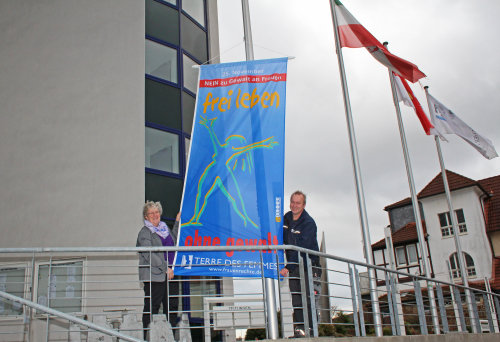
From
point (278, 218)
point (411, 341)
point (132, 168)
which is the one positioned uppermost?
point (132, 168)

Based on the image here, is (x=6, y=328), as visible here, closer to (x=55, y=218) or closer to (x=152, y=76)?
(x=55, y=218)

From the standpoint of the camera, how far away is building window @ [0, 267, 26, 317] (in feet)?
35.0

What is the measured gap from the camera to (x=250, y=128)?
820cm

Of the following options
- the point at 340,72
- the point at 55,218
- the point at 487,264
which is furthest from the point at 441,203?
the point at 55,218

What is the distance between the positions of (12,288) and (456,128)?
12.0 meters

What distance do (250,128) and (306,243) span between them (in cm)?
179

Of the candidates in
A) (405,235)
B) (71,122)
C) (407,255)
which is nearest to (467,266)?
(407,255)

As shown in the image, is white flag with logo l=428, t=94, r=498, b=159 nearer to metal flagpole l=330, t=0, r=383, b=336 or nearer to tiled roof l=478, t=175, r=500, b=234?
metal flagpole l=330, t=0, r=383, b=336

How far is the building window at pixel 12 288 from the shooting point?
35.0ft

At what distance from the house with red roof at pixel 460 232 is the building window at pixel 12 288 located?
890 inches

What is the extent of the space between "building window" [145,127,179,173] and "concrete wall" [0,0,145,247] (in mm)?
415

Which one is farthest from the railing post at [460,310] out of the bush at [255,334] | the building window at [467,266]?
the building window at [467,266]

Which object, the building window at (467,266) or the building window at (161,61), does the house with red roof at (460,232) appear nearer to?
the building window at (467,266)

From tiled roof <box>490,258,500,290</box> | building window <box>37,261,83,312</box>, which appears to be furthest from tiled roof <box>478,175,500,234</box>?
building window <box>37,261,83,312</box>
